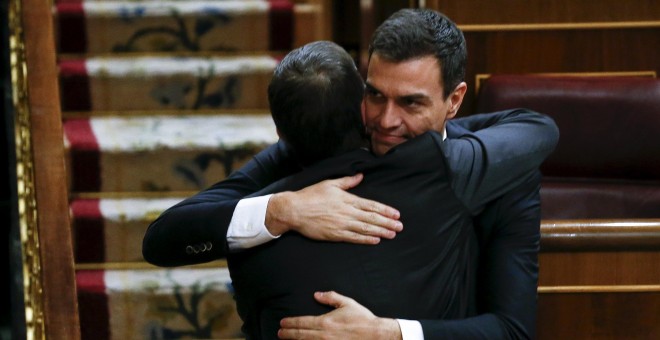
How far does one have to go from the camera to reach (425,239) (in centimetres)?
142

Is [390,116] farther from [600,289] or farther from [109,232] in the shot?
[109,232]

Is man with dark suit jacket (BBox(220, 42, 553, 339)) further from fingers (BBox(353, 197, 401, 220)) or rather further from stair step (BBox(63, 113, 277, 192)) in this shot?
stair step (BBox(63, 113, 277, 192))

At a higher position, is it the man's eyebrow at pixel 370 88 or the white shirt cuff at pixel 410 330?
the man's eyebrow at pixel 370 88

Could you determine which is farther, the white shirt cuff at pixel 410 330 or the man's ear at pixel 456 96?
the man's ear at pixel 456 96

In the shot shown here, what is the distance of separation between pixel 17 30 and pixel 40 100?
20cm

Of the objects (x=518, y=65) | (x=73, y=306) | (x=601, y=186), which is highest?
(x=518, y=65)

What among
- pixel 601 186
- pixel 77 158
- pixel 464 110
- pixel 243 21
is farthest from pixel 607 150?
pixel 77 158

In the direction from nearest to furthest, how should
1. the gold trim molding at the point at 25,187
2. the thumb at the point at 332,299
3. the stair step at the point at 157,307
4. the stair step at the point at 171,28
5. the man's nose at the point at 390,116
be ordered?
the thumb at the point at 332,299 < the man's nose at the point at 390,116 < the gold trim molding at the point at 25,187 < the stair step at the point at 157,307 < the stair step at the point at 171,28

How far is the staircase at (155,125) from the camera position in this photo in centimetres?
264

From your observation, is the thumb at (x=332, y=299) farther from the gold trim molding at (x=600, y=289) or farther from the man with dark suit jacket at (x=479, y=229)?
the gold trim molding at (x=600, y=289)

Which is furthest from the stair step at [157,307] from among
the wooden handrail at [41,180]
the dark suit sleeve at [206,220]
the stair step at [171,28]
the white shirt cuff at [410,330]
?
the white shirt cuff at [410,330]

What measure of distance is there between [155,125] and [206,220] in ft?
5.13

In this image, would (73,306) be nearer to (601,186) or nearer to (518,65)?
(601,186)

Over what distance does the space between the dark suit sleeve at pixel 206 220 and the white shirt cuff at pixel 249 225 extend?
0.01 metres
